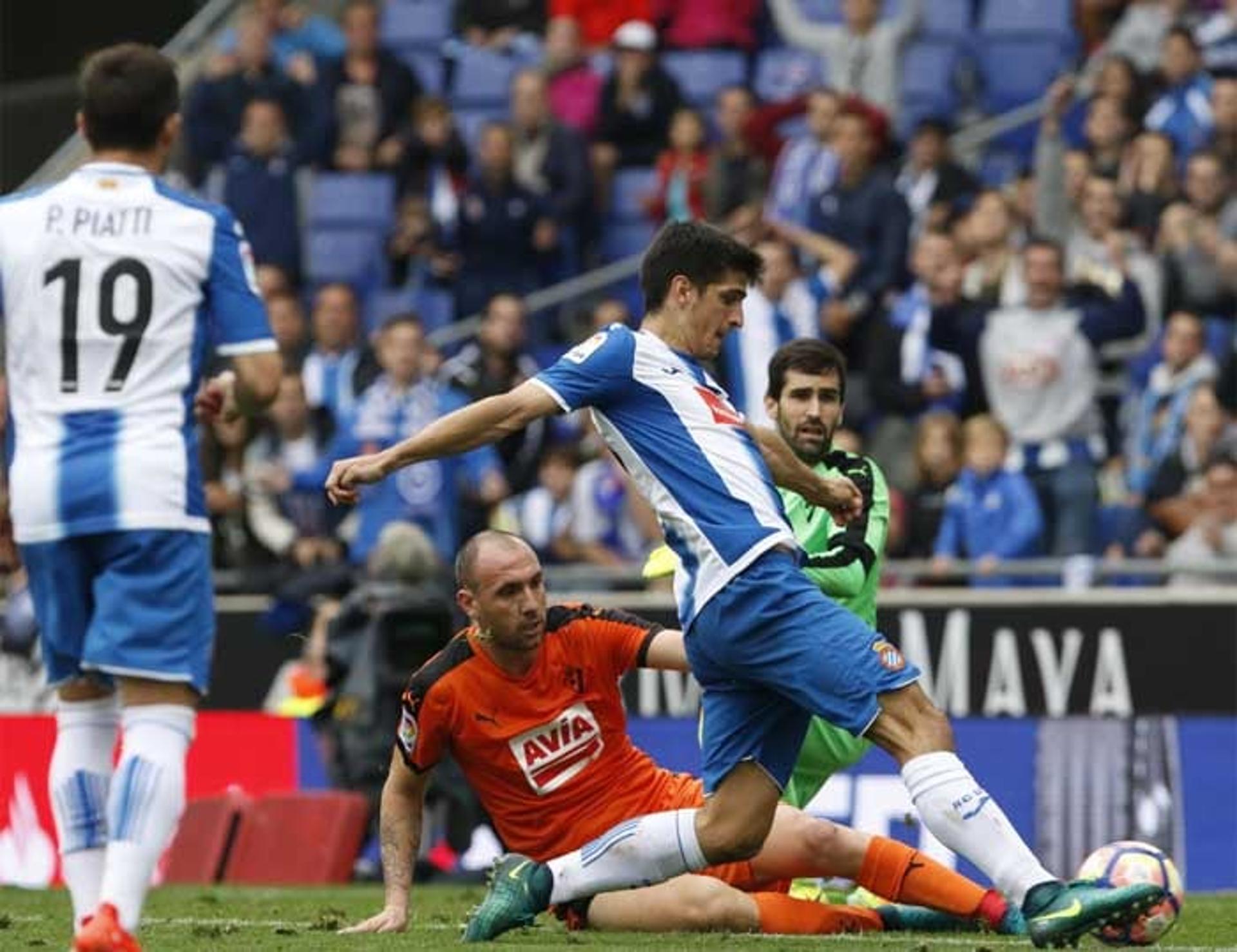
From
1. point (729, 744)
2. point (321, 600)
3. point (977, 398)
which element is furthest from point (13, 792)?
point (729, 744)

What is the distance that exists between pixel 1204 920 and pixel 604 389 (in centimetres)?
339

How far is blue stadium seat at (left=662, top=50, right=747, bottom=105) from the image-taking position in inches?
836

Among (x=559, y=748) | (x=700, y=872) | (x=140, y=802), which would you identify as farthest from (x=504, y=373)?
(x=140, y=802)

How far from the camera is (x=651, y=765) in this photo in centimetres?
991

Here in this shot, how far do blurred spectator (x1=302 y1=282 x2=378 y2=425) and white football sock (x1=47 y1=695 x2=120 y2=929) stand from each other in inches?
425

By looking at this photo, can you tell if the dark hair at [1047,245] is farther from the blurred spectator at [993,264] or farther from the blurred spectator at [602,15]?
the blurred spectator at [602,15]

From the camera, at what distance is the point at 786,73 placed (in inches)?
820

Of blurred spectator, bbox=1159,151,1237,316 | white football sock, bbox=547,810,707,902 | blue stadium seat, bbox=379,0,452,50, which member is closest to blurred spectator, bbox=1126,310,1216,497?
blurred spectator, bbox=1159,151,1237,316

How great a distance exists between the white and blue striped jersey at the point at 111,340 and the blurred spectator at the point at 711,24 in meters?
14.1

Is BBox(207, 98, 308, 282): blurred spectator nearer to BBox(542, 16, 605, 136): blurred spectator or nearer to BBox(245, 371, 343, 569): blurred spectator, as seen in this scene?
BBox(542, 16, 605, 136): blurred spectator

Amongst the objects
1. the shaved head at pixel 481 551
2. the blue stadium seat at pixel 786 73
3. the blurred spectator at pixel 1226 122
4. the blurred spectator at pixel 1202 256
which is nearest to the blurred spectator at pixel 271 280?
the blue stadium seat at pixel 786 73

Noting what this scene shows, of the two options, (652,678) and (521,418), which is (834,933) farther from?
(652,678)

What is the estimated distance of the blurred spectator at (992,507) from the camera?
52.7ft

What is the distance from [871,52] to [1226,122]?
305cm
